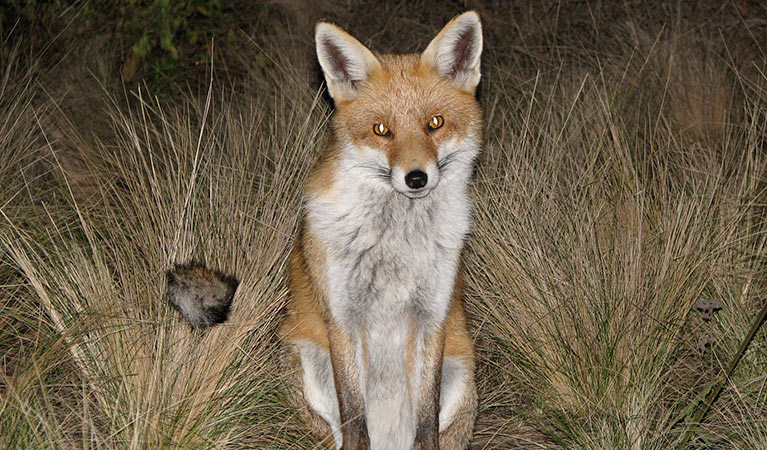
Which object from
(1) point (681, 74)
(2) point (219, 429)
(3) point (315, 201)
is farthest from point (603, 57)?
(2) point (219, 429)

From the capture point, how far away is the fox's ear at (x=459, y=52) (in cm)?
318

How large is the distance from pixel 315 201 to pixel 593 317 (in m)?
1.32

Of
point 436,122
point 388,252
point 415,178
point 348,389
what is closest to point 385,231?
point 388,252

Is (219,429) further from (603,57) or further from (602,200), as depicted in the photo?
(603,57)

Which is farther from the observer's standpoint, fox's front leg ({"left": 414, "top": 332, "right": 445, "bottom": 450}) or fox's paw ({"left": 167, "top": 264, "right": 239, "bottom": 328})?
fox's front leg ({"left": 414, "top": 332, "right": 445, "bottom": 450})

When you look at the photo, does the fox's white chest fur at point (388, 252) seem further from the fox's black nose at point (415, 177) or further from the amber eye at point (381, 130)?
the fox's black nose at point (415, 177)

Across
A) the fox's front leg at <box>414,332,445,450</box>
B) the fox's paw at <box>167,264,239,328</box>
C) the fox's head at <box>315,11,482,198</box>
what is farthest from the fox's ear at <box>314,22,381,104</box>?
the fox's front leg at <box>414,332,445,450</box>

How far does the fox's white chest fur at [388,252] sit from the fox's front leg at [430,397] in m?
0.04

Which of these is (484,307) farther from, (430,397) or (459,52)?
Result: (459,52)

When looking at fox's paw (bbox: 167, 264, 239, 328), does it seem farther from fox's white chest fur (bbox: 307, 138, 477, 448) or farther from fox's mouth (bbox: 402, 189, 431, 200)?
fox's mouth (bbox: 402, 189, 431, 200)

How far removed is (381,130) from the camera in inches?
122

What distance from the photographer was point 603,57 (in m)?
6.48

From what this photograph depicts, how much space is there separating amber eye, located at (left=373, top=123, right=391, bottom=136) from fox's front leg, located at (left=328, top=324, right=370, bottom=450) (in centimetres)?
77

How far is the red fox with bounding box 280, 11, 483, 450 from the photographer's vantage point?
10.2 feet
